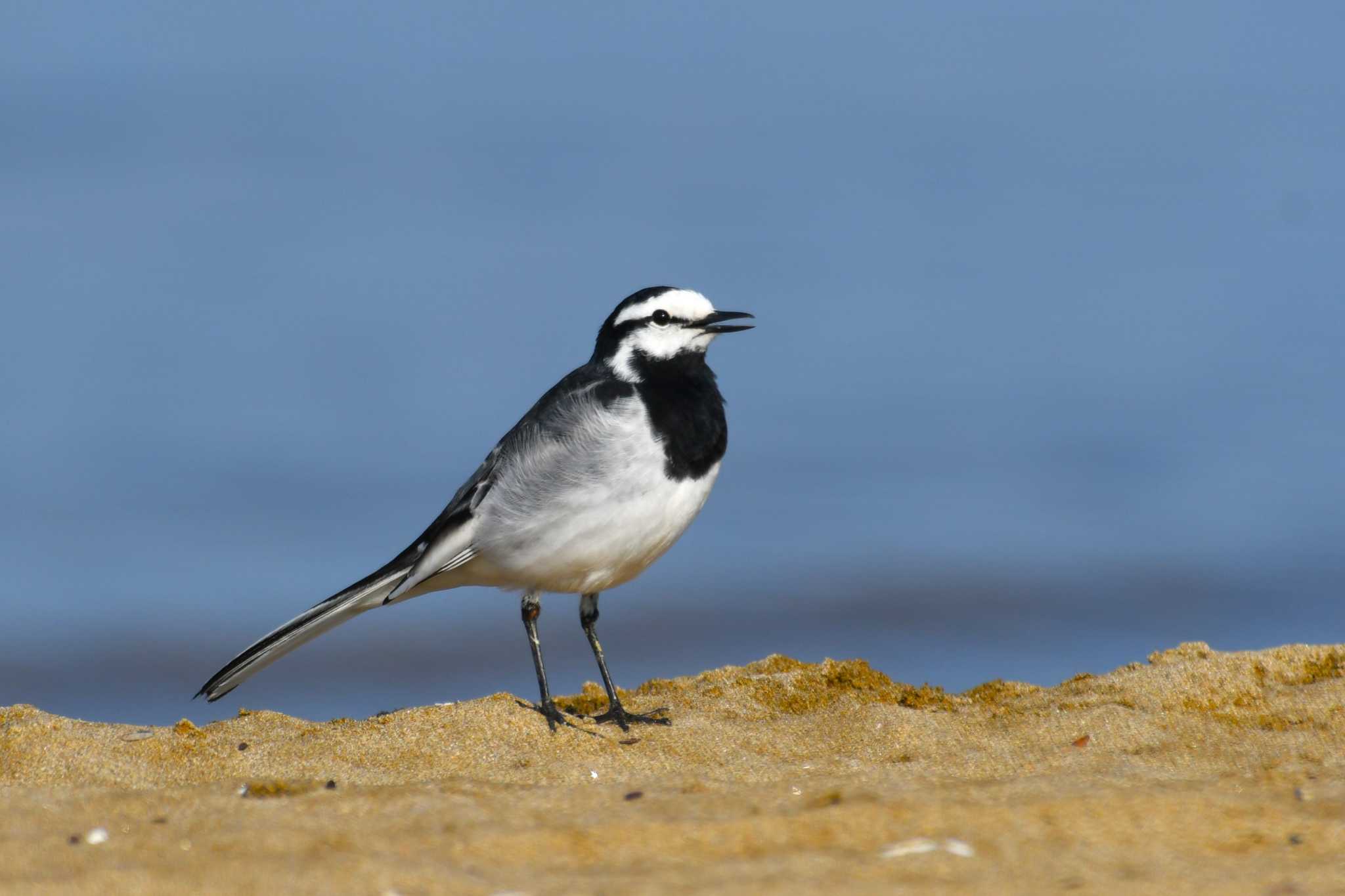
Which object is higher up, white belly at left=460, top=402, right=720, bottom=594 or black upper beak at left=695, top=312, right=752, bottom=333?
black upper beak at left=695, top=312, right=752, bottom=333

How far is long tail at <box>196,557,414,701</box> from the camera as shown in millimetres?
6996

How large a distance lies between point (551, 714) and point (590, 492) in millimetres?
1043

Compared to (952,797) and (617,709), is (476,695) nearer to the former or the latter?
(617,709)

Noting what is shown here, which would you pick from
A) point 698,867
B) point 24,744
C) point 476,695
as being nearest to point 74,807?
point 24,744

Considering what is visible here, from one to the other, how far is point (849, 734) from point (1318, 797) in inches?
81.1

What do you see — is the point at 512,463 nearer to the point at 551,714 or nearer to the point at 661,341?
the point at 661,341

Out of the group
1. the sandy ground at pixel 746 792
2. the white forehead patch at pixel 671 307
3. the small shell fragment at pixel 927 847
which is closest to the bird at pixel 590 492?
the white forehead patch at pixel 671 307

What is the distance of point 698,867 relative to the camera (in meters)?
3.82

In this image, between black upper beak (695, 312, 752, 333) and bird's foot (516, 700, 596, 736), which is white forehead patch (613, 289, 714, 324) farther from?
bird's foot (516, 700, 596, 736)

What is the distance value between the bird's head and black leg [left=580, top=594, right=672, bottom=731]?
1.26m

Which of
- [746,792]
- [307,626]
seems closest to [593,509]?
[307,626]

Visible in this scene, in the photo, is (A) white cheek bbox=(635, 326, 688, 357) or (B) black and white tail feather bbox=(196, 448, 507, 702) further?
(A) white cheek bbox=(635, 326, 688, 357)

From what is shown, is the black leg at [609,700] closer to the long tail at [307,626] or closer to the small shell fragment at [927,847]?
the long tail at [307,626]

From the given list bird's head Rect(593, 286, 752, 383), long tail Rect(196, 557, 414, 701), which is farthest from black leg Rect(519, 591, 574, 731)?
bird's head Rect(593, 286, 752, 383)
